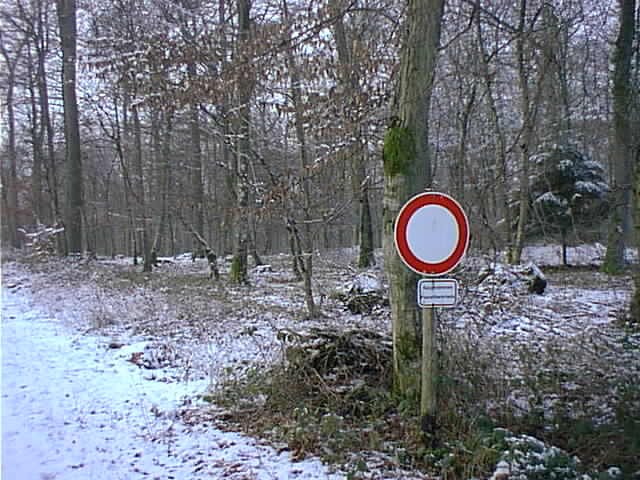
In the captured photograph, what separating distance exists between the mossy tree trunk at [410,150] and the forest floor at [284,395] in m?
0.39

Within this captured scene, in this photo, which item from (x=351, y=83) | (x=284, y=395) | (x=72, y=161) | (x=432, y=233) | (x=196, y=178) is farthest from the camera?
(x=72, y=161)

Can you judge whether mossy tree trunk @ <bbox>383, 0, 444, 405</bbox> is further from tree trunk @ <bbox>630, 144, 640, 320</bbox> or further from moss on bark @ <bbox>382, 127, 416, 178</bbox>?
tree trunk @ <bbox>630, 144, 640, 320</bbox>

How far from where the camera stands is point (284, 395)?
4895 mm

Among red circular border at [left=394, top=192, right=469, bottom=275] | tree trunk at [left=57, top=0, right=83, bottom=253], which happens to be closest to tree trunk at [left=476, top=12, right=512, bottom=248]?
red circular border at [left=394, top=192, right=469, bottom=275]

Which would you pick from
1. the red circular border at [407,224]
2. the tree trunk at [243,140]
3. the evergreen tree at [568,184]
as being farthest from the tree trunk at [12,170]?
the evergreen tree at [568,184]

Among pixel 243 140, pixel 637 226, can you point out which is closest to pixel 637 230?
pixel 637 226

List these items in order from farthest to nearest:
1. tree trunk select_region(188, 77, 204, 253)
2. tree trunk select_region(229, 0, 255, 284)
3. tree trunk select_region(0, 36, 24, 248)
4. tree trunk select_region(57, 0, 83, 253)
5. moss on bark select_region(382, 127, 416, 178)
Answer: tree trunk select_region(57, 0, 83, 253) < tree trunk select_region(0, 36, 24, 248) < tree trunk select_region(188, 77, 204, 253) < tree trunk select_region(229, 0, 255, 284) < moss on bark select_region(382, 127, 416, 178)

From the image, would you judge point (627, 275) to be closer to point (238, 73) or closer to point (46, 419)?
point (238, 73)

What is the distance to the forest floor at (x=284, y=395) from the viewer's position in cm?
376

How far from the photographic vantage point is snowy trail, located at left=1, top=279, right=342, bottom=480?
12.2ft

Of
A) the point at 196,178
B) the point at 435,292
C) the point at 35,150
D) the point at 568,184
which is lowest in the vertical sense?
the point at 435,292

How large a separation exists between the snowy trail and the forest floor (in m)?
0.02

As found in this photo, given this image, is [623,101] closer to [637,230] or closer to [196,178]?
[637,230]

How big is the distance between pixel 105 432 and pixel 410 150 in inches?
140
